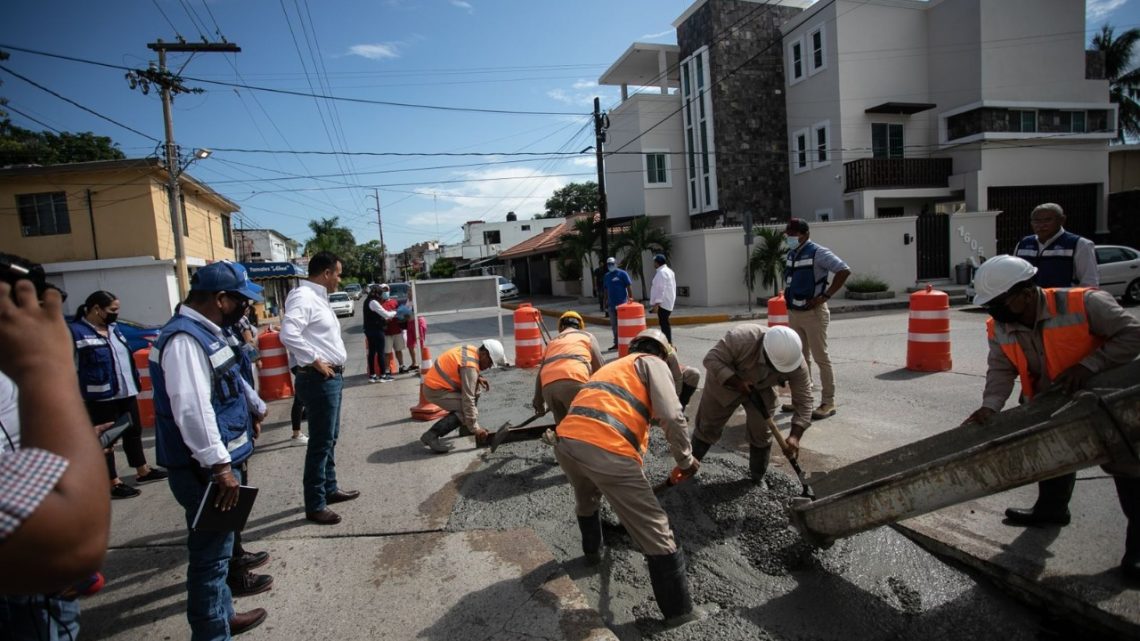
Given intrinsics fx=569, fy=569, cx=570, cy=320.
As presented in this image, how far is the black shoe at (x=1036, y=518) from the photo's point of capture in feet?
11.1

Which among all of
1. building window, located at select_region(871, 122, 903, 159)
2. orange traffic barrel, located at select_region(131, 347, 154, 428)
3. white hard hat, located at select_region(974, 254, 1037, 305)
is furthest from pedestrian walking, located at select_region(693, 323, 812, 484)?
building window, located at select_region(871, 122, 903, 159)

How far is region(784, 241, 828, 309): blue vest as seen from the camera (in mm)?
5883

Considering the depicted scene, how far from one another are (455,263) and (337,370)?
5985cm

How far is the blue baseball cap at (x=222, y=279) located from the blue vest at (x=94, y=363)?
109 inches

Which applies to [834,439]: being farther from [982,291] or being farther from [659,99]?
[659,99]

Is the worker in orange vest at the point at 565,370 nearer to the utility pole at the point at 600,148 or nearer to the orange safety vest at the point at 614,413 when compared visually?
the orange safety vest at the point at 614,413

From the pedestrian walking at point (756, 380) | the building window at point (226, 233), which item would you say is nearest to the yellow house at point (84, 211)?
the building window at point (226, 233)

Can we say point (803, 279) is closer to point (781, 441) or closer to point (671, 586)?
point (781, 441)

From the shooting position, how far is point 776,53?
80.1 feet

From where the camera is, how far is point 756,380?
4090 mm

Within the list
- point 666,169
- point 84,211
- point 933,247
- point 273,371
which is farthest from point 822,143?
point 84,211

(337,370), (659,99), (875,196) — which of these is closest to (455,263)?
(659,99)

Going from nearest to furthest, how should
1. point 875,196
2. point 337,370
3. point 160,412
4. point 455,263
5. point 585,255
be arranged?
1. point 160,412
2. point 337,370
3. point 875,196
4. point 585,255
5. point 455,263

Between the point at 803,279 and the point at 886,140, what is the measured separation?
2007 centimetres
